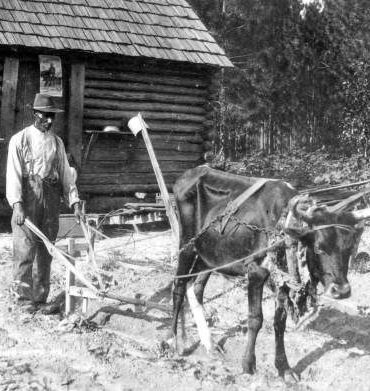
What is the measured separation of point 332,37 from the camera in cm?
2280

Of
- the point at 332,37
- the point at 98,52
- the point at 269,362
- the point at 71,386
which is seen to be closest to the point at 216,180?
the point at 269,362

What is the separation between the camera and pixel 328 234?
4613 millimetres

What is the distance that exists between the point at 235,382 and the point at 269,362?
679 millimetres

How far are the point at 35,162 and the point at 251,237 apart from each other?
8.37ft

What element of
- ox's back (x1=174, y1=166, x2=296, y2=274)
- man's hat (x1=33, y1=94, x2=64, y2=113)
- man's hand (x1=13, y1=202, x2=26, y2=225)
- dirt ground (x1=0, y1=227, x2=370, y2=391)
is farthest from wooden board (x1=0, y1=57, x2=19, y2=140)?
ox's back (x1=174, y1=166, x2=296, y2=274)

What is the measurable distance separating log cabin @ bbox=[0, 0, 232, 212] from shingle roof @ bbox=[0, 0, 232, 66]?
2cm

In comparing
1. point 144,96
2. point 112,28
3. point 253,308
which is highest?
point 112,28

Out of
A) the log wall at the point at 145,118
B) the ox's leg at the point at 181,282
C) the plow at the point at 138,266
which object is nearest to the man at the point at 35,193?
the plow at the point at 138,266

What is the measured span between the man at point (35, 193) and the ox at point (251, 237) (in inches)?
48.9

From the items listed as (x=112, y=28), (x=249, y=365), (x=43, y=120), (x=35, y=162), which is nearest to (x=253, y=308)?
(x=249, y=365)

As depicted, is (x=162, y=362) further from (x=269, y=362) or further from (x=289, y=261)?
(x=289, y=261)

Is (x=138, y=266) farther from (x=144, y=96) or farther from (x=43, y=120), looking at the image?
(x=144, y=96)

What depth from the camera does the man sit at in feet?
20.8

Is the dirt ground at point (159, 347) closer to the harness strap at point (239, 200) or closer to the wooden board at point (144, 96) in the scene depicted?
the harness strap at point (239, 200)
